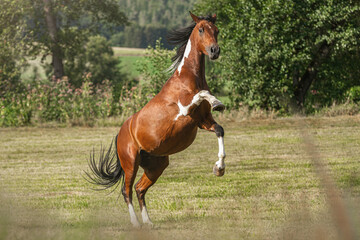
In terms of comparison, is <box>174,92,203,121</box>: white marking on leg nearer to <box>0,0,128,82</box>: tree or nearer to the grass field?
the grass field

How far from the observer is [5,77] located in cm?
2144

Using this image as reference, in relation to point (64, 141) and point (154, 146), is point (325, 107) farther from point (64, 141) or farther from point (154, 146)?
point (154, 146)

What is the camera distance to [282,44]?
653 inches

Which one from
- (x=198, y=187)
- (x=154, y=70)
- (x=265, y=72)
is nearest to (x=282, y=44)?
(x=265, y=72)

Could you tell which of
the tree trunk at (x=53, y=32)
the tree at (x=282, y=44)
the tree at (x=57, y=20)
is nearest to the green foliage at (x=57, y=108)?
the tree at (x=282, y=44)

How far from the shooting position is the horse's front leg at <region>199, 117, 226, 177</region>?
459 centimetres

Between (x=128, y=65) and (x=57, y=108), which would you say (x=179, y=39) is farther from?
(x=128, y=65)

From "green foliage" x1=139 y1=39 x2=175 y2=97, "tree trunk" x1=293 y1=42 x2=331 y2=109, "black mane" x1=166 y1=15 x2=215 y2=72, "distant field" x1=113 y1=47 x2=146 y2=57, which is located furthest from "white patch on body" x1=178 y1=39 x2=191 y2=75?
"distant field" x1=113 y1=47 x2=146 y2=57

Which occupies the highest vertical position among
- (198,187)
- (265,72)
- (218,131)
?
(218,131)

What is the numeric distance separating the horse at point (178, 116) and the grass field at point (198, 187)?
22.8 inches

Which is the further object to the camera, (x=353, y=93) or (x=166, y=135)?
(x=353, y=93)

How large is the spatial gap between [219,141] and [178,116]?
0.47m

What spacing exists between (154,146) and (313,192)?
128 inches

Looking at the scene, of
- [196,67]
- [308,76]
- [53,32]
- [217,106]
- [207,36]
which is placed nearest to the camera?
[217,106]
